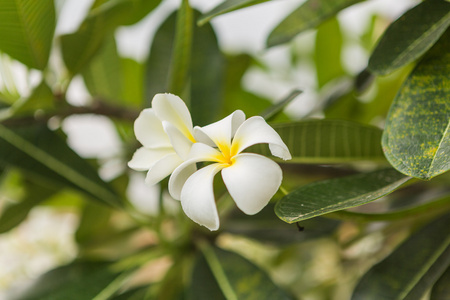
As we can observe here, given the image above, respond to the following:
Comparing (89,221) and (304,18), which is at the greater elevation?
(304,18)

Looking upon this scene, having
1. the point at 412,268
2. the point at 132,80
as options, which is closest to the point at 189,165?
the point at 412,268

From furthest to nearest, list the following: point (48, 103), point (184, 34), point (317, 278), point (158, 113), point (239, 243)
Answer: point (239, 243) → point (317, 278) → point (48, 103) → point (184, 34) → point (158, 113)

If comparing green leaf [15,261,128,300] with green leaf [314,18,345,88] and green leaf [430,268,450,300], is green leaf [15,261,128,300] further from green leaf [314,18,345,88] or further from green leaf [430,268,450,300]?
green leaf [314,18,345,88]

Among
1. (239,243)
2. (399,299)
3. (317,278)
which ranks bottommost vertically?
(239,243)

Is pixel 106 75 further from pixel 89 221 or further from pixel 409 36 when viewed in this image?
pixel 409 36

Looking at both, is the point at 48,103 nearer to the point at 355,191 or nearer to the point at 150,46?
the point at 150,46

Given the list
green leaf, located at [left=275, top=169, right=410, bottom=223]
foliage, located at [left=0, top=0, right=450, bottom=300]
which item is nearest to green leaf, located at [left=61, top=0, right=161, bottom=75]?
foliage, located at [left=0, top=0, right=450, bottom=300]

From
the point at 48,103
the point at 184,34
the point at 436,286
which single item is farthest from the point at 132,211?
the point at 436,286
